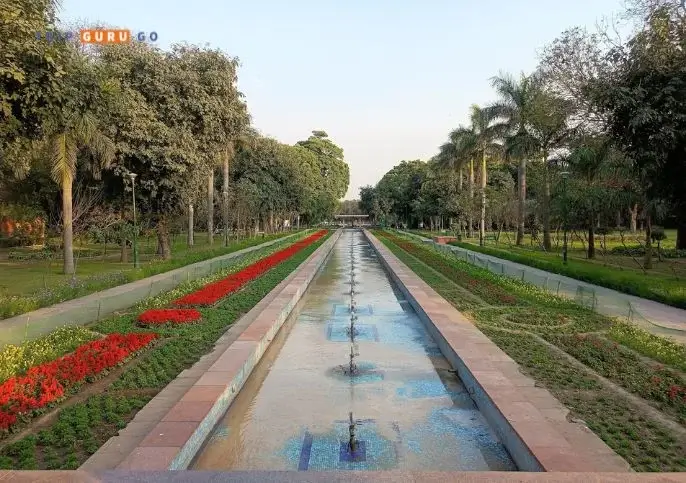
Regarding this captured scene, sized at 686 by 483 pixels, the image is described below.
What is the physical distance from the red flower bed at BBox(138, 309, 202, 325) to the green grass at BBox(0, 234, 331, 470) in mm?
246

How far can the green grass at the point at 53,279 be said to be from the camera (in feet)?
42.6

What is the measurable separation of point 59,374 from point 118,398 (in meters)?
1.12

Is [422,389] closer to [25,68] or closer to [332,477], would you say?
[332,477]

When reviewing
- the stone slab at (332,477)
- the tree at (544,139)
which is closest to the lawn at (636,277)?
the tree at (544,139)

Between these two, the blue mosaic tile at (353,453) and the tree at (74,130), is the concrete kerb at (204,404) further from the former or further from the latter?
the tree at (74,130)

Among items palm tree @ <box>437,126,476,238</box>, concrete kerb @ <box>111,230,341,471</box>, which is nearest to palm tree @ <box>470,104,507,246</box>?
palm tree @ <box>437,126,476,238</box>

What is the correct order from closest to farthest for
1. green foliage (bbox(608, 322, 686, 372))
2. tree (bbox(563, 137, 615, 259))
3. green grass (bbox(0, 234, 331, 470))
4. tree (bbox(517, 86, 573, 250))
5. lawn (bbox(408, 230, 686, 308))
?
1. green grass (bbox(0, 234, 331, 470))
2. green foliage (bbox(608, 322, 686, 372))
3. lawn (bbox(408, 230, 686, 308))
4. tree (bbox(563, 137, 615, 259))
5. tree (bbox(517, 86, 573, 250))

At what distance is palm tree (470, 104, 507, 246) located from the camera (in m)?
36.8

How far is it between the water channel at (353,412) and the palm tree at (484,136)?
26.3m

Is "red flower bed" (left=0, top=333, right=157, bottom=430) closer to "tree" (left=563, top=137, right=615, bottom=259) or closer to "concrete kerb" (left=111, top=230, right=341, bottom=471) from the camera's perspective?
"concrete kerb" (left=111, top=230, right=341, bottom=471)

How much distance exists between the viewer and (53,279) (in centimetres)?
1911

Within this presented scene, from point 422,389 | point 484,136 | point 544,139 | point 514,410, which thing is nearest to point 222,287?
point 422,389

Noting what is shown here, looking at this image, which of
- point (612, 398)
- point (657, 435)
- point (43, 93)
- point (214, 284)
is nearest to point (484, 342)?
point (612, 398)

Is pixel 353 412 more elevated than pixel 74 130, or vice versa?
pixel 74 130
